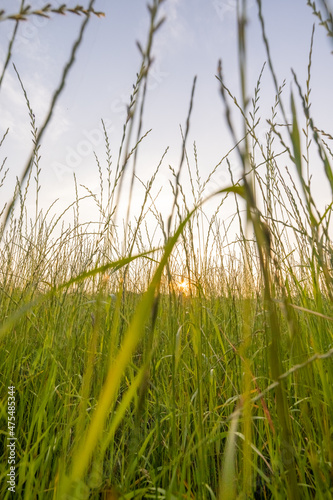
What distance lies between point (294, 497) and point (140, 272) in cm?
266

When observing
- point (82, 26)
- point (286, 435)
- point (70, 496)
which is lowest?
point (70, 496)

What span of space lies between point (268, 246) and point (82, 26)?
0.46m

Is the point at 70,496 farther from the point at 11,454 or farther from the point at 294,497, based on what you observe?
the point at 294,497

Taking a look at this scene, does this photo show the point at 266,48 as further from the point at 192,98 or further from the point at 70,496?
the point at 70,496

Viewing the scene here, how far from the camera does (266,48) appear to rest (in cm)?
64

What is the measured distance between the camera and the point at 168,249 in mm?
406

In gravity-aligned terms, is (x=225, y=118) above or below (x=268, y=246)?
above

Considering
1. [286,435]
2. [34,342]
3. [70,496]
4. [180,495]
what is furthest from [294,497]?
[34,342]

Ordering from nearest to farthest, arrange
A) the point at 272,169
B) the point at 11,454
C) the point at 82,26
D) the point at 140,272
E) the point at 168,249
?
the point at 168,249, the point at 82,26, the point at 11,454, the point at 272,169, the point at 140,272

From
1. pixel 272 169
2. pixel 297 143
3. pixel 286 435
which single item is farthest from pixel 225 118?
pixel 272 169

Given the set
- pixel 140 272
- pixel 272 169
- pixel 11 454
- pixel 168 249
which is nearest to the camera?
pixel 168 249

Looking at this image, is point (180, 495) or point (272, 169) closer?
point (180, 495)
